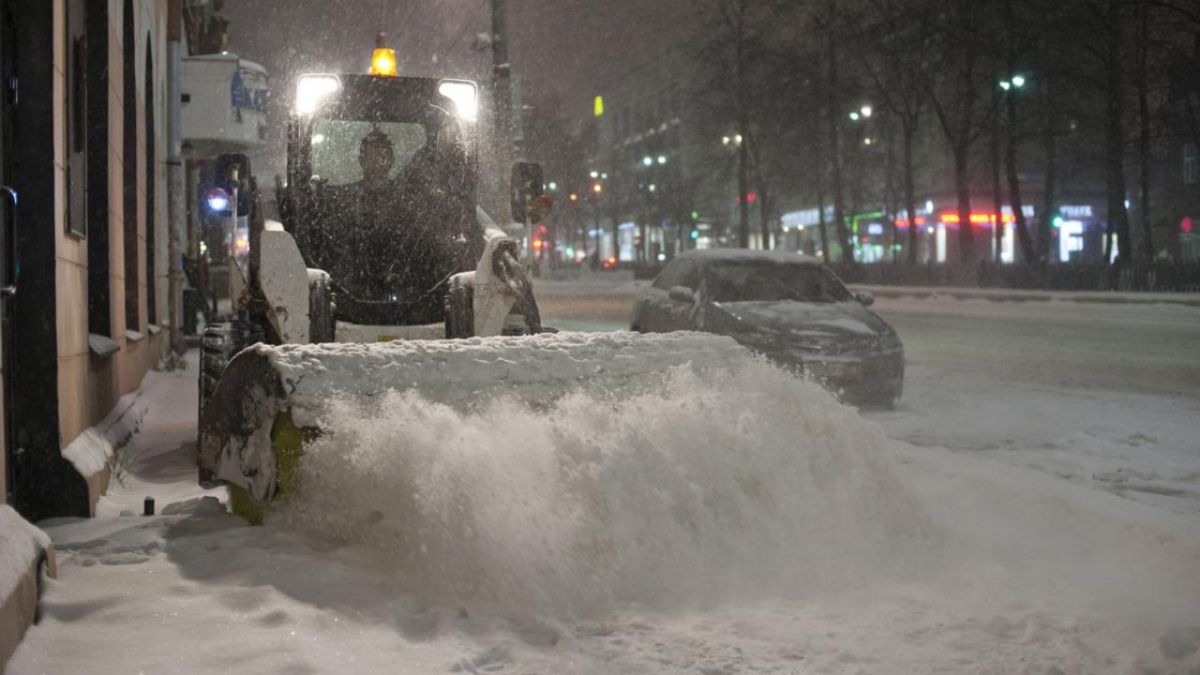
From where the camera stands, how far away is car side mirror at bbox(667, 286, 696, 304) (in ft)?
44.7

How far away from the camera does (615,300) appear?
1625 inches

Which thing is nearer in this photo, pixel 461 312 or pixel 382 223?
pixel 461 312

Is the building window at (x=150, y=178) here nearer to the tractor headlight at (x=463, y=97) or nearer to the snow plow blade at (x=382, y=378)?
the tractor headlight at (x=463, y=97)

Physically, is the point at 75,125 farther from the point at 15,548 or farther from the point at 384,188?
the point at 15,548

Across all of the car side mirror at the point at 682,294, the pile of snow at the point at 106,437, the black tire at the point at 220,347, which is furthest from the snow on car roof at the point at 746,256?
the black tire at the point at 220,347

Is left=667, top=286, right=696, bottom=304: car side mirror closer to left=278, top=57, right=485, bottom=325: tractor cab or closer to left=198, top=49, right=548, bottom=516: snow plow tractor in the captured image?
left=198, top=49, right=548, bottom=516: snow plow tractor

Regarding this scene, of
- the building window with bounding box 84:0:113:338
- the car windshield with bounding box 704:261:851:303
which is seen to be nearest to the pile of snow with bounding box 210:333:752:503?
the building window with bounding box 84:0:113:338

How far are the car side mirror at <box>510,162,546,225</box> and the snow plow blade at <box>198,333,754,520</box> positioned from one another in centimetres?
285

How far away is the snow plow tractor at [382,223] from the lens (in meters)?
7.54

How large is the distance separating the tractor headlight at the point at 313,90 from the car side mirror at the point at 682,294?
6210mm

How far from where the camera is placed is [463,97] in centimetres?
861

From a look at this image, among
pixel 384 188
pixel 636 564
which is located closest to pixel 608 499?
pixel 636 564

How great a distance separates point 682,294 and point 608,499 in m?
8.69

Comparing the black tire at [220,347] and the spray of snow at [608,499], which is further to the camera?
the black tire at [220,347]
